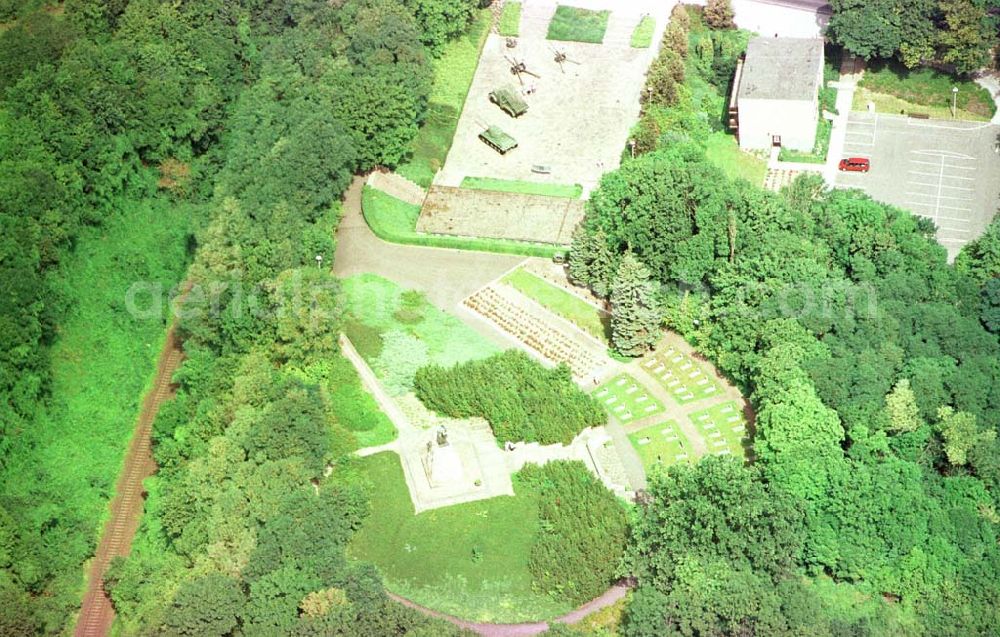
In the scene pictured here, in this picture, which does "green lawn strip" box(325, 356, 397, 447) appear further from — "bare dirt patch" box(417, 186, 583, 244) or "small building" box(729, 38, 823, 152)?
"small building" box(729, 38, 823, 152)

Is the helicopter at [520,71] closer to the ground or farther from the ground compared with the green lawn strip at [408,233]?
farther from the ground

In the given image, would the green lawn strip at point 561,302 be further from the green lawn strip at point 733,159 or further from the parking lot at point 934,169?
the parking lot at point 934,169

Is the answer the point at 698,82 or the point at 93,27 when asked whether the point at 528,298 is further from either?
the point at 93,27

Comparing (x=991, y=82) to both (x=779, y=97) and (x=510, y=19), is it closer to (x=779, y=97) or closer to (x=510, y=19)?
(x=779, y=97)

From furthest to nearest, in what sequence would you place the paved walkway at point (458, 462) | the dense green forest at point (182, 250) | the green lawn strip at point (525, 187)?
the green lawn strip at point (525, 187), the paved walkway at point (458, 462), the dense green forest at point (182, 250)

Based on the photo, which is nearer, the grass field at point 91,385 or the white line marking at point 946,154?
the grass field at point 91,385

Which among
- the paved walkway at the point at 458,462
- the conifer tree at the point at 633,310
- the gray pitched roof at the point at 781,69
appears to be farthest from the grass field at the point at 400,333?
the gray pitched roof at the point at 781,69

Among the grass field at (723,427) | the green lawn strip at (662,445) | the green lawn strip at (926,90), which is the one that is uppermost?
the green lawn strip at (926,90)
